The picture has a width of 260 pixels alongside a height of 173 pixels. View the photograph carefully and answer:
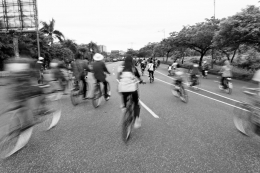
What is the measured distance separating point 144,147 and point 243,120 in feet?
8.38

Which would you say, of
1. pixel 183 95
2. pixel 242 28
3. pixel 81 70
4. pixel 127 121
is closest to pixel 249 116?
pixel 127 121

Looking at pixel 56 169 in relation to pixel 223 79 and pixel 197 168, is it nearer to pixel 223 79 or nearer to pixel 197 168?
pixel 197 168

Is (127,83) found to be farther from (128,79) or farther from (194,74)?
(194,74)

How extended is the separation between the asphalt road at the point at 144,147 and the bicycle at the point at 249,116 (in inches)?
9.1

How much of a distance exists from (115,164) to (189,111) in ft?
13.2

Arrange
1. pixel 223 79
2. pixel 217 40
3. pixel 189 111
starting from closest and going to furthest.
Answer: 1. pixel 189 111
2. pixel 223 79
3. pixel 217 40

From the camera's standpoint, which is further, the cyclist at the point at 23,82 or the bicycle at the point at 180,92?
the bicycle at the point at 180,92

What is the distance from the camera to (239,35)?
15.3 meters

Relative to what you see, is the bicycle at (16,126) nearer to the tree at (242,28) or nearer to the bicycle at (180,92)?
the bicycle at (180,92)

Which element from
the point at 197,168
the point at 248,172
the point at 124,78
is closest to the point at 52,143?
the point at 124,78

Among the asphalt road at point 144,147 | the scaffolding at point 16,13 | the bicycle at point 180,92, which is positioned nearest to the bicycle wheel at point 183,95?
the bicycle at point 180,92

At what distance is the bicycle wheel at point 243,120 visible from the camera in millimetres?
4250

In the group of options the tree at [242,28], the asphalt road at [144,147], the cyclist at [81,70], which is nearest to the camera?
the asphalt road at [144,147]

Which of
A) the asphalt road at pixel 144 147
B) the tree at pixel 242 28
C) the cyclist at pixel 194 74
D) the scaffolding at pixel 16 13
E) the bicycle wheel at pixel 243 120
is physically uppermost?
the scaffolding at pixel 16 13
